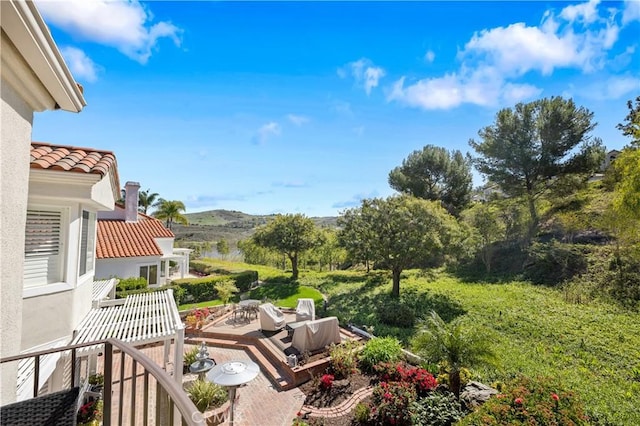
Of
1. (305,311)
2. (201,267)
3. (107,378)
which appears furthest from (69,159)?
(201,267)

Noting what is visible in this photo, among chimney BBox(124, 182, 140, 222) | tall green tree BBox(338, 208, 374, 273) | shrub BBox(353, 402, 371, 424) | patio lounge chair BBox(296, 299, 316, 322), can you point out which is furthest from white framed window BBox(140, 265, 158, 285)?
shrub BBox(353, 402, 371, 424)

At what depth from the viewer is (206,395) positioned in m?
8.56

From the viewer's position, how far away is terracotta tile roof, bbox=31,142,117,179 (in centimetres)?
493

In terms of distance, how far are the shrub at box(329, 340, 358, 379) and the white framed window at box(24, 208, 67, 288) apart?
338 inches

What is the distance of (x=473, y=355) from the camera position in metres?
8.61

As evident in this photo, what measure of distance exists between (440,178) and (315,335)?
29294 millimetres

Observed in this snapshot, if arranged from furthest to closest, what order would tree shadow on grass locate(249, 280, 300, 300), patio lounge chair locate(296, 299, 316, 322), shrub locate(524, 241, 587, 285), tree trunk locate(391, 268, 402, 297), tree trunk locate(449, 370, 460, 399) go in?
tree shadow on grass locate(249, 280, 300, 300), shrub locate(524, 241, 587, 285), tree trunk locate(391, 268, 402, 297), patio lounge chair locate(296, 299, 316, 322), tree trunk locate(449, 370, 460, 399)

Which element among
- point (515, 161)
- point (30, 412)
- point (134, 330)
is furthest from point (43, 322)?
point (515, 161)

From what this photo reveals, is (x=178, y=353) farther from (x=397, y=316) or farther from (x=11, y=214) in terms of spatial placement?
(x=397, y=316)

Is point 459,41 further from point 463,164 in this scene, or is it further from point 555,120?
point 463,164

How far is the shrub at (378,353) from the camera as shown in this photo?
1089cm

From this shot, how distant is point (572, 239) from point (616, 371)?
56.1 ft

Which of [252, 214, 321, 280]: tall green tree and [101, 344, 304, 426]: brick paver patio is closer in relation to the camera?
[101, 344, 304, 426]: brick paver patio

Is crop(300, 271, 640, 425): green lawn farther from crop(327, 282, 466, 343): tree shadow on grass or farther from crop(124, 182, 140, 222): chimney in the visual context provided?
crop(124, 182, 140, 222): chimney
